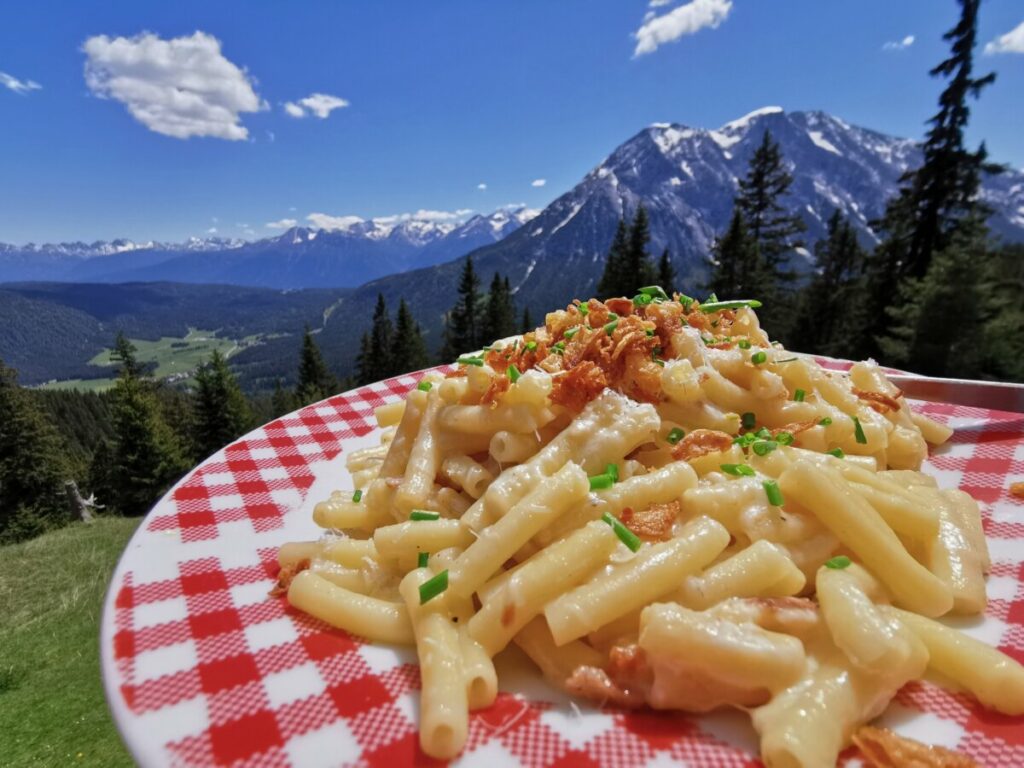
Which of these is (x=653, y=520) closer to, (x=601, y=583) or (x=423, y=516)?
(x=601, y=583)

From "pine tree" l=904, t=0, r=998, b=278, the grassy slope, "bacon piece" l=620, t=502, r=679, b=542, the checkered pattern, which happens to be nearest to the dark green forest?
"pine tree" l=904, t=0, r=998, b=278

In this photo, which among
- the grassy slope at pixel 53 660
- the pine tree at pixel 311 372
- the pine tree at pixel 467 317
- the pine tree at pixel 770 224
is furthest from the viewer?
the pine tree at pixel 311 372

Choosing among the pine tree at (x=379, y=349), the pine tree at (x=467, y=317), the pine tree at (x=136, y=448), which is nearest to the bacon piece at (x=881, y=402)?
the pine tree at (x=136, y=448)

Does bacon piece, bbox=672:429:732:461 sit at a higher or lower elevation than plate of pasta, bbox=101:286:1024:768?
higher

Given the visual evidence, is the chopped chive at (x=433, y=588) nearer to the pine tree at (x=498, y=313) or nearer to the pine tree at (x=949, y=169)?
the pine tree at (x=949, y=169)

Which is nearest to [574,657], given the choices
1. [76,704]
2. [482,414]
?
[482,414]

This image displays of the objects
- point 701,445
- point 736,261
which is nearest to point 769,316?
point 736,261

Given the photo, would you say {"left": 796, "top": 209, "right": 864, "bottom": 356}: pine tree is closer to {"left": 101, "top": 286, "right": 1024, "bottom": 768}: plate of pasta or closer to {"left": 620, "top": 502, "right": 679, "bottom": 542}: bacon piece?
{"left": 101, "top": 286, "right": 1024, "bottom": 768}: plate of pasta
